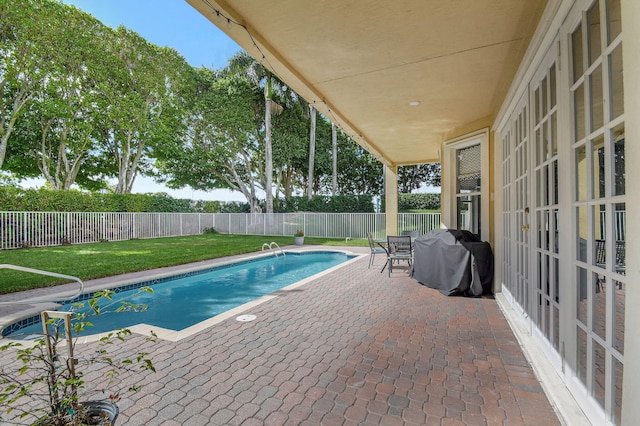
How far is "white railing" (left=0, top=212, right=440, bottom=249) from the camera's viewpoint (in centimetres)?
1041

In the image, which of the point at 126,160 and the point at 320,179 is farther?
the point at 320,179

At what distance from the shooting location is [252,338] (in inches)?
120

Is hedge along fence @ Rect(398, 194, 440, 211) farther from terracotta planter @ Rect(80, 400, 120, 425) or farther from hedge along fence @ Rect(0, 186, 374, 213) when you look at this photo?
terracotta planter @ Rect(80, 400, 120, 425)

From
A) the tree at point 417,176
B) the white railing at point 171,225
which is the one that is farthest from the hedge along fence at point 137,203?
the tree at point 417,176

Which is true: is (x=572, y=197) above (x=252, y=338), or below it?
above

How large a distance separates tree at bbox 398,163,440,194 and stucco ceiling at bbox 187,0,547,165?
60.3 feet

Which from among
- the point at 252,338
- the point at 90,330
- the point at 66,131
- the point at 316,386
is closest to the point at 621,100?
the point at 316,386

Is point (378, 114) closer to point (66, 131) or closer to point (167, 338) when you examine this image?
point (167, 338)

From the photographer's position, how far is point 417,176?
76.3 ft

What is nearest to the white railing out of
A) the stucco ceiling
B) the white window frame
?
the white window frame

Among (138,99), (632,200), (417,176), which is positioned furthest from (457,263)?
(417,176)

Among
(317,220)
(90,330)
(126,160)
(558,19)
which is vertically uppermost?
(126,160)

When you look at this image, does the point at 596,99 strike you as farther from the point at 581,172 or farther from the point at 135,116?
the point at 135,116

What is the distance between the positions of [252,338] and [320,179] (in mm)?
21210
